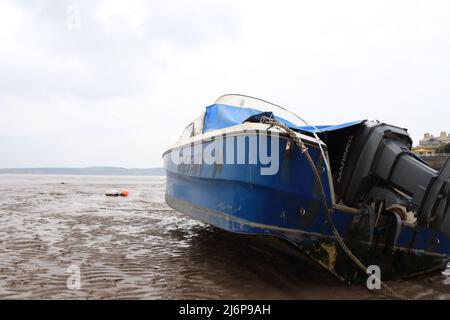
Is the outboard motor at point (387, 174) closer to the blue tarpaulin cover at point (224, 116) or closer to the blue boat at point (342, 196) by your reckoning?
the blue boat at point (342, 196)

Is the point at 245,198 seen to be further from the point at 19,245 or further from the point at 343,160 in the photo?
the point at 19,245

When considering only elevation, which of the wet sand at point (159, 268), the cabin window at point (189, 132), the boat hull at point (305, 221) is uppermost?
the cabin window at point (189, 132)

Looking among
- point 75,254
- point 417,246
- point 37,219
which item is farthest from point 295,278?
point 37,219

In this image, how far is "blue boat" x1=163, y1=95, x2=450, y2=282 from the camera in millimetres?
3525

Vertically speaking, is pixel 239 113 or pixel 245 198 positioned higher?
pixel 239 113

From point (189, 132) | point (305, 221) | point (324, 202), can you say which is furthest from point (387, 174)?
point (189, 132)

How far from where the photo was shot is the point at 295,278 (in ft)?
13.7

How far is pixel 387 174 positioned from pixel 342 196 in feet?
2.00

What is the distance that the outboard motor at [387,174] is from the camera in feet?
10.5

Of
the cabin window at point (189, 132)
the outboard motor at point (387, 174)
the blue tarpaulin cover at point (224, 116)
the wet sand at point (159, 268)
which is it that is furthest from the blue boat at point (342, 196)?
the cabin window at point (189, 132)

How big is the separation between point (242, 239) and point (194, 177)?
1.76m

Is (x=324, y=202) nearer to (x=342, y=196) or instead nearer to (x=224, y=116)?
(x=342, y=196)

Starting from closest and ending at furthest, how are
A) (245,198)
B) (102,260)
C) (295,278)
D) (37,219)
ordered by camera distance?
(245,198), (295,278), (102,260), (37,219)

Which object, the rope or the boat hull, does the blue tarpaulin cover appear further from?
the rope
